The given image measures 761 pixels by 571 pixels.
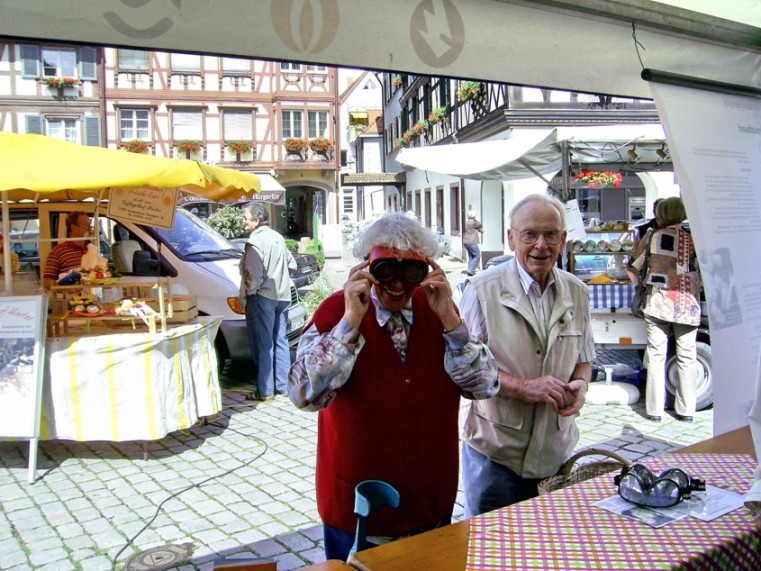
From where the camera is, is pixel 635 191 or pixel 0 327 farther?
pixel 635 191

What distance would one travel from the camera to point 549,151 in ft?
22.5

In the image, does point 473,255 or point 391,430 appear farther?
point 473,255

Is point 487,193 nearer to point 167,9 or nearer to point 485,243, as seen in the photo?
point 485,243

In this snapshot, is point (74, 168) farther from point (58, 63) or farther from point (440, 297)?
point (58, 63)

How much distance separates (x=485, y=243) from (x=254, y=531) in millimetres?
18095

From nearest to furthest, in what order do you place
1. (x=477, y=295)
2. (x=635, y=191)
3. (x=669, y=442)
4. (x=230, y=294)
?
(x=477, y=295)
(x=669, y=442)
(x=230, y=294)
(x=635, y=191)

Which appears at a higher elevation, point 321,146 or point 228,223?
point 321,146

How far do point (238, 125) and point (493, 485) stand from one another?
107 feet

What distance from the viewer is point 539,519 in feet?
5.84

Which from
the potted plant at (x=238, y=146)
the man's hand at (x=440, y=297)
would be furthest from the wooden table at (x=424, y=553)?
the potted plant at (x=238, y=146)

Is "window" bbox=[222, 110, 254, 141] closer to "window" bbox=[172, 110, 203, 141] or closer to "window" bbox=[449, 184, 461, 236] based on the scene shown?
"window" bbox=[172, 110, 203, 141]

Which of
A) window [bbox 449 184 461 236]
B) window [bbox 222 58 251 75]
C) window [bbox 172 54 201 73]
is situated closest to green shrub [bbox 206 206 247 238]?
window [bbox 449 184 461 236]

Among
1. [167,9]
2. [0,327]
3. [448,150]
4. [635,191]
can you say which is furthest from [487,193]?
[167,9]

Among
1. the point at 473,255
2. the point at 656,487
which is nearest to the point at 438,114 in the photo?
the point at 473,255
